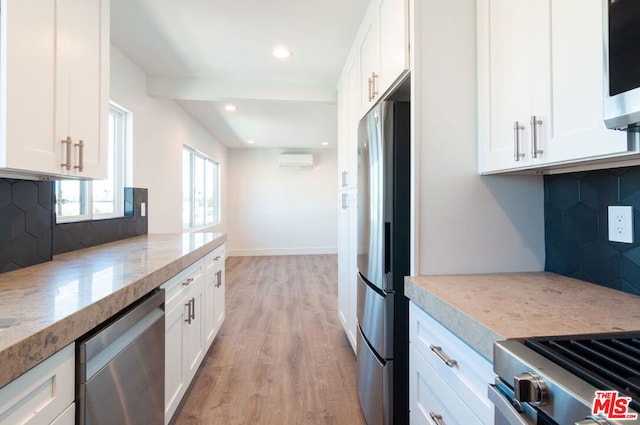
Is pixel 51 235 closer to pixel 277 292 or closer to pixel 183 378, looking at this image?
pixel 183 378

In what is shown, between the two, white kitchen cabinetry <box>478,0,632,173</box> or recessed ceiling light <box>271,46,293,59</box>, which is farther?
recessed ceiling light <box>271,46,293,59</box>

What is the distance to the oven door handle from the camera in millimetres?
608

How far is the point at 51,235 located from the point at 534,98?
2.26 m

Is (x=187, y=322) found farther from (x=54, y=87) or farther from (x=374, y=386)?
(x=54, y=87)

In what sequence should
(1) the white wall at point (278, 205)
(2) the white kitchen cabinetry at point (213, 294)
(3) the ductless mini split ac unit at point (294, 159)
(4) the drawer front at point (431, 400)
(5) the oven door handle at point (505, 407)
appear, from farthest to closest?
(1) the white wall at point (278, 205) < (3) the ductless mini split ac unit at point (294, 159) < (2) the white kitchen cabinetry at point (213, 294) < (4) the drawer front at point (431, 400) < (5) the oven door handle at point (505, 407)

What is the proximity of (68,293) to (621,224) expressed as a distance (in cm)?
190

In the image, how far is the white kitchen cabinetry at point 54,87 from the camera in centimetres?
102

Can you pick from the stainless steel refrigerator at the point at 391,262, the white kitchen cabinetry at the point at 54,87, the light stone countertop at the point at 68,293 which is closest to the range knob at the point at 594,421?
the stainless steel refrigerator at the point at 391,262

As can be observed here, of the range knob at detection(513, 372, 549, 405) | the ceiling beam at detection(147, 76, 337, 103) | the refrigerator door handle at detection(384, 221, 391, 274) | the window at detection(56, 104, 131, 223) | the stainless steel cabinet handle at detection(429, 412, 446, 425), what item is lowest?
the stainless steel cabinet handle at detection(429, 412, 446, 425)

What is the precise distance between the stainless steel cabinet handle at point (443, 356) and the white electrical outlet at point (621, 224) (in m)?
0.75

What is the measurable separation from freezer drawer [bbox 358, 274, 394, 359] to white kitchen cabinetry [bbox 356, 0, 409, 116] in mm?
1063

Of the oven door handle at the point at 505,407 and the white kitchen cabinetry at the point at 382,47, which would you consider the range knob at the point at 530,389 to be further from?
the white kitchen cabinetry at the point at 382,47

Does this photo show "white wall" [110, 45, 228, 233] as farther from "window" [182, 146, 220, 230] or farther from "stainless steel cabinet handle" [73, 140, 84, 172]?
"stainless steel cabinet handle" [73, 140, 84, 172]

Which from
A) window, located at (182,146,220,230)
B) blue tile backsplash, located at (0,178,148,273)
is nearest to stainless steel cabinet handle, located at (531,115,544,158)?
blue tile backsplash, located at (0,178,148,273)
